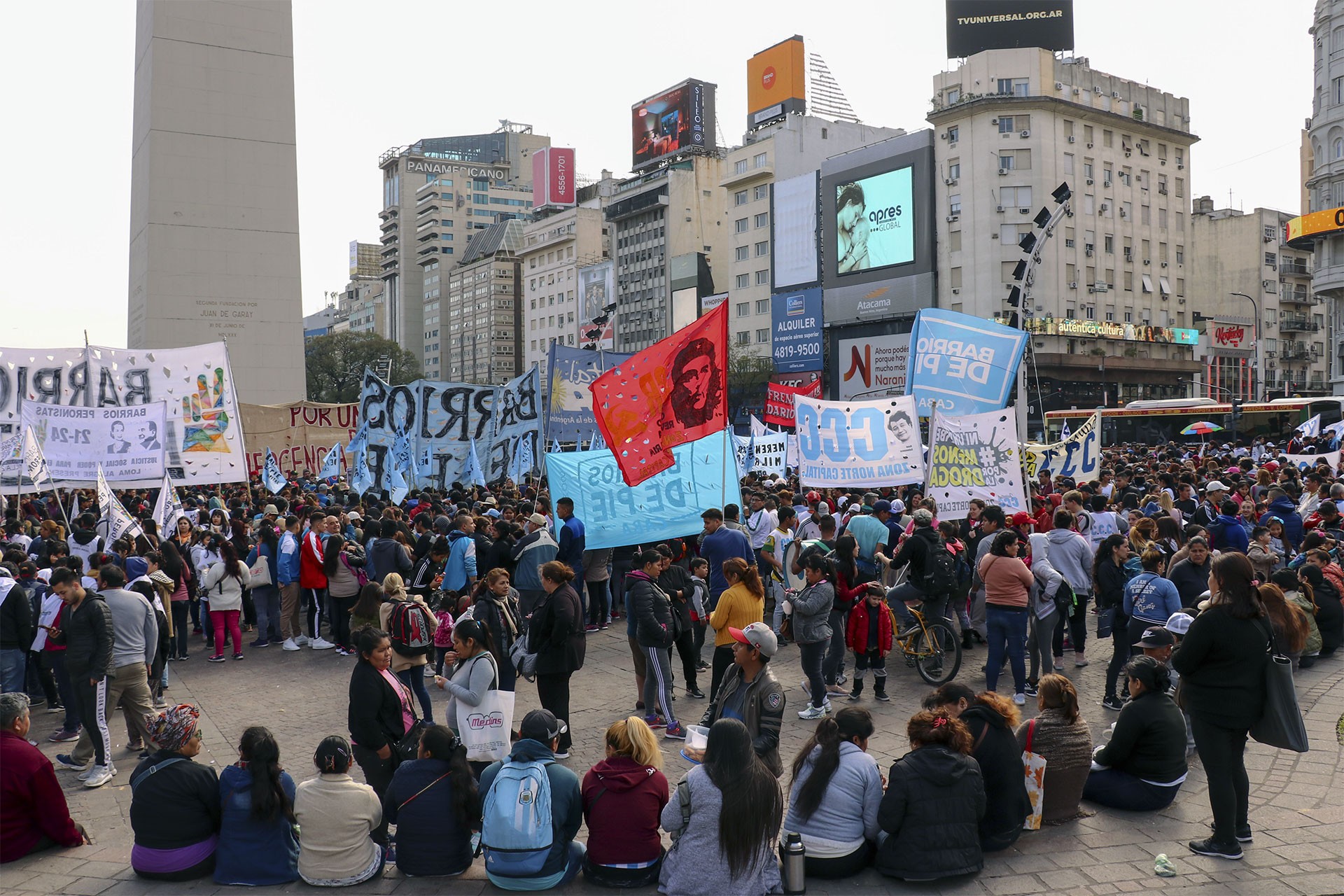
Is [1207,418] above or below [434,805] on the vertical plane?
above

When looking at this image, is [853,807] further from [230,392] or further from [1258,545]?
[230,392]

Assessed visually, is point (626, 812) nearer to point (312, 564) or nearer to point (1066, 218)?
point (312, 564)

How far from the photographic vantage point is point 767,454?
22406mm

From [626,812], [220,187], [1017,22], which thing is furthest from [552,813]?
[1017,22]

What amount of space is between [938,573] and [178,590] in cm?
854

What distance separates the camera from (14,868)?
6.25 meters

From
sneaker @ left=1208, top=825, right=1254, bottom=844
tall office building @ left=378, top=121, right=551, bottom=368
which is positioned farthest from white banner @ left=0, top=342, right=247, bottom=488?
tall office building @ left=378, top=121, right=551, bottom=368

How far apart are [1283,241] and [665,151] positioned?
61.5 m

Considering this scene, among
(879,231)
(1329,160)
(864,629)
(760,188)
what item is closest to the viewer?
(864,629)

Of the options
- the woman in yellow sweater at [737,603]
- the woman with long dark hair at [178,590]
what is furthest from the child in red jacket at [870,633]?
the woman with long dark hair at [178,590]

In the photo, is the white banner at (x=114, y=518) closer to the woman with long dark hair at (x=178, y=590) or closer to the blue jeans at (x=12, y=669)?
the woman with long dark hair at (x=178, y=590)

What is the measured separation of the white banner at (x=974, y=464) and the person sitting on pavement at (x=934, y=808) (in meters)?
7.56

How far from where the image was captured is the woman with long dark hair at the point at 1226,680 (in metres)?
5.92

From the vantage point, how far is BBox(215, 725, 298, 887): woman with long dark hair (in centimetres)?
586
